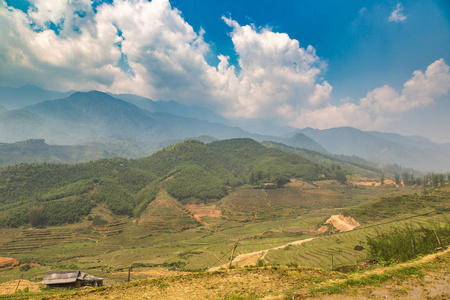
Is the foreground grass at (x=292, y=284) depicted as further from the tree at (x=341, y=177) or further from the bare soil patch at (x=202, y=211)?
the tree at (x=341, y=177)

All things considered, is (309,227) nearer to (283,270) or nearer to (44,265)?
(283,270)

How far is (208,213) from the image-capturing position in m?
114

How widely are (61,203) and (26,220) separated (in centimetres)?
1287

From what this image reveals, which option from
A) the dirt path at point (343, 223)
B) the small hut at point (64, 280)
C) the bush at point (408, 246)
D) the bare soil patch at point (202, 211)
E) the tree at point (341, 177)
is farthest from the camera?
the tree at point (341, 177)

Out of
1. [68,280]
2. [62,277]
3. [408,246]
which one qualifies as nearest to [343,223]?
[408,246]

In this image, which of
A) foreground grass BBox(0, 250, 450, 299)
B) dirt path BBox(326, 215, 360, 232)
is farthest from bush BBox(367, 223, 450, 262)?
dirt path BBox(326, 215, 360, 232)

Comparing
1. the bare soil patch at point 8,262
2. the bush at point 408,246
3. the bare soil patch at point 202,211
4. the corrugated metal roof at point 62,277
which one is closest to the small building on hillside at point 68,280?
the corrugated metal roof at point 62,277

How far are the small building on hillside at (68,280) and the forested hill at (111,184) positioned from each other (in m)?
83.0

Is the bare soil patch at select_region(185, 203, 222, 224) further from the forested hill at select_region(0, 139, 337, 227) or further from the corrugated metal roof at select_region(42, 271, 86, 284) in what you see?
the corrugated metal roof at select_region(42, 271, 86, 284)

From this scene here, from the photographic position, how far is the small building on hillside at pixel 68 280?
2384 centimetres

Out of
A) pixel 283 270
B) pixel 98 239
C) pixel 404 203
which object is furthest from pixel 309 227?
pixel 98 239

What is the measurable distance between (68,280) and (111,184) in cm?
11531

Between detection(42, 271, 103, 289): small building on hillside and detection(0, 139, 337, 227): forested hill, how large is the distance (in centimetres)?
8296

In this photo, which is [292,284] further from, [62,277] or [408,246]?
[62,277]
